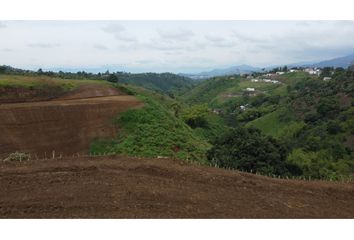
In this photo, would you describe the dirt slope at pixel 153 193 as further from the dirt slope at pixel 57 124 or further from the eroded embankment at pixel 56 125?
the dirt slope at pixel 57 124

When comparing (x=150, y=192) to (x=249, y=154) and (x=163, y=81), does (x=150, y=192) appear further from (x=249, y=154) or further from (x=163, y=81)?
(x=163, y=81)

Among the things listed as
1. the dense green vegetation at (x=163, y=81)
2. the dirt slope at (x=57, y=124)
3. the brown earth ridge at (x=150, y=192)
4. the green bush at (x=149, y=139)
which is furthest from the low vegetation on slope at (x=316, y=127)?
the dense green vegetation at (x=163, y=81)

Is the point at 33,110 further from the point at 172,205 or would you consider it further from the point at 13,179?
the point at 172,205

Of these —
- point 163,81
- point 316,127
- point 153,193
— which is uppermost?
point 163,81

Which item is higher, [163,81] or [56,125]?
[163,81]

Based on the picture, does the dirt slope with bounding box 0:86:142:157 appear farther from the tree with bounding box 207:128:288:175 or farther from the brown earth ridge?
the brown earth ridge

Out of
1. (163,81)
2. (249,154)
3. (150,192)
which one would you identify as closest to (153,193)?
(150,192)

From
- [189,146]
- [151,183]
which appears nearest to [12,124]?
[189,146]
